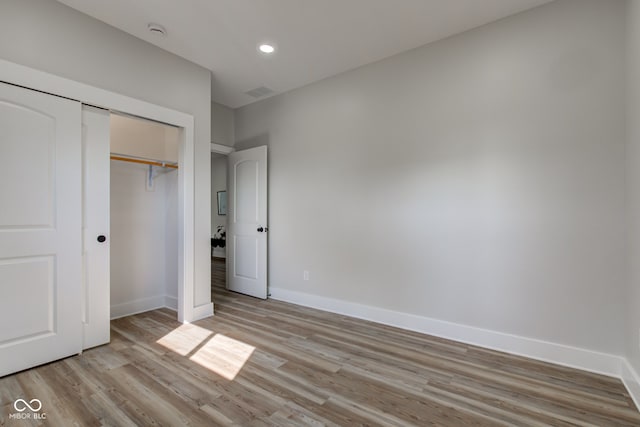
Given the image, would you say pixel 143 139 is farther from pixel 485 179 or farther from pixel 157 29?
pixel 485 179

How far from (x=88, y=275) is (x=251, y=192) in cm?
222

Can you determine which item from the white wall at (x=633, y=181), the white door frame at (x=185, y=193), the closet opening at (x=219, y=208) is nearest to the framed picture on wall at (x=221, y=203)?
the closet opening at (x=219, y=208)

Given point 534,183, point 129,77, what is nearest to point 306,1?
point 129,77

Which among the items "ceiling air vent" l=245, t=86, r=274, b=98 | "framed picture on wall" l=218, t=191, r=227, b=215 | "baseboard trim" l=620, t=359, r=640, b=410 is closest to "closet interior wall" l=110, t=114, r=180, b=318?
"ceiling air vent" l=245, t=86, r=274, b=98

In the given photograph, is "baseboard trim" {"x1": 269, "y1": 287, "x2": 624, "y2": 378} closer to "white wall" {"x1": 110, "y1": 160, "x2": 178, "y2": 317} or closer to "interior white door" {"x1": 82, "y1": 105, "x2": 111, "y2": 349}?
"white wall" {"x1": 110, "y1": 160, "x2": 178, "y2": 317}

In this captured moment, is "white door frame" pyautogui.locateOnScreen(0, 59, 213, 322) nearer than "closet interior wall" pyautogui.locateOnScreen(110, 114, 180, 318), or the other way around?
"white door frame" pyautogui.locateOnScreen(0, 59, 213, 322)

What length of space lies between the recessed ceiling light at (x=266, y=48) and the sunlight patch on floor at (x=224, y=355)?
2893 millimetres

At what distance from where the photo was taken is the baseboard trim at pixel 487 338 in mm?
2266

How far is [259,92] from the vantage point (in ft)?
13.6

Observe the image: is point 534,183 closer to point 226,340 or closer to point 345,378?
point 345,378

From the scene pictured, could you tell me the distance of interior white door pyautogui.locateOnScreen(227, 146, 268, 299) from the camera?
4270 millimetres

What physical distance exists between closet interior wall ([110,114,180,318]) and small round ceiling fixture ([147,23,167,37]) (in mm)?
887

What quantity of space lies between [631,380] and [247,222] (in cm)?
406

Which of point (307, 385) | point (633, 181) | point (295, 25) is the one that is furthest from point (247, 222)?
point (633, 181)
